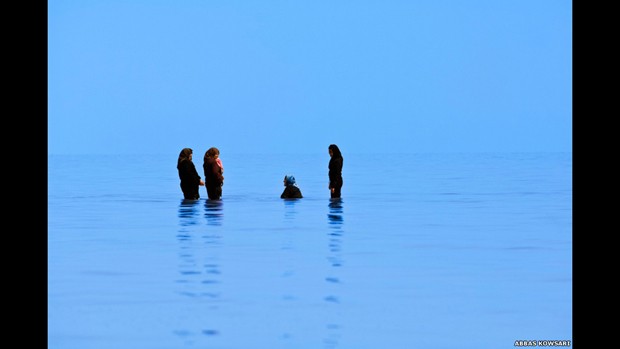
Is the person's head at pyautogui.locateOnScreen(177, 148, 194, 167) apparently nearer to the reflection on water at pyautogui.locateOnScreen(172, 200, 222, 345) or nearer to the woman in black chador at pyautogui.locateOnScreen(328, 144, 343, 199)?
the woman in black chador at pyautogui.locateOnScreen(328, 144, 343, 199)

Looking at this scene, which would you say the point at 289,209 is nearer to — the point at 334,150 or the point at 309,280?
the point at 334,150

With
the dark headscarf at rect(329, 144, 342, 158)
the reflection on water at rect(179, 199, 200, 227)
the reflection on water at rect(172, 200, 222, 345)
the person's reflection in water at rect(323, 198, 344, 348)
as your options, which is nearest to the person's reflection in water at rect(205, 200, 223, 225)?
the reflection on water at rect(172, 200, 222, 345)

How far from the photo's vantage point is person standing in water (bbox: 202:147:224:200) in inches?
1042

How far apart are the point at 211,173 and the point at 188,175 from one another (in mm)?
554

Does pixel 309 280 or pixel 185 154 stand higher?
pixel 185 154

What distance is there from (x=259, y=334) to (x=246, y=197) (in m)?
21.9

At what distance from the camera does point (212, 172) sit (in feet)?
87.4

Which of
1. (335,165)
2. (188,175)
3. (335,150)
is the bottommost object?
(188,175)

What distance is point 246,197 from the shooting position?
2984 centimetres

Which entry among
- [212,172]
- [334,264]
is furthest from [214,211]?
[334,264]

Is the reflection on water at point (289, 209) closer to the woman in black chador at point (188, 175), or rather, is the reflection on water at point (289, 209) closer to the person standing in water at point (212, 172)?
the person standing in water at point (212, 172)

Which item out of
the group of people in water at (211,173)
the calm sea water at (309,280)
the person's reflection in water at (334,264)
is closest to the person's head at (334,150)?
the group of people in water at (211,173)

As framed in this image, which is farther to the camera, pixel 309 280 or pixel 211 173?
pixel 211 173

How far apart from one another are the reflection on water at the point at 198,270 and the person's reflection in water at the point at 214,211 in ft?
0.06
